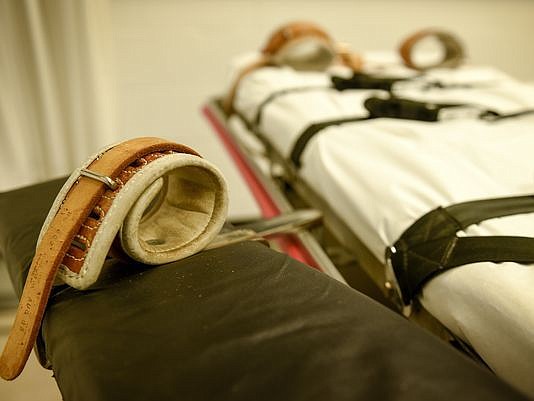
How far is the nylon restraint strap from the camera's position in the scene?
532mm

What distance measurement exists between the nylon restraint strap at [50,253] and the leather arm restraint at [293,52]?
1.04m

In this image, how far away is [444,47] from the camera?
1850 millimetres

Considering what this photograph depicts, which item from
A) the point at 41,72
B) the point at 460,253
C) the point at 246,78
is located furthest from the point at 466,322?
the point at 41,72

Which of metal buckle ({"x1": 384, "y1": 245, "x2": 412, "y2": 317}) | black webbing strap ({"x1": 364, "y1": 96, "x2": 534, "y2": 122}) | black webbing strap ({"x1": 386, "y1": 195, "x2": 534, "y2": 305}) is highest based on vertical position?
black webbing strap ({"x1": 364, "y1": 96, "x2": 534, "y2": 122})

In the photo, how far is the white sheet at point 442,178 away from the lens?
0.55m

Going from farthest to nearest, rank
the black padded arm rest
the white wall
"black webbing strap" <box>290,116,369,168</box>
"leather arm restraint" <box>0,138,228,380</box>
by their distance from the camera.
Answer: the white wall → "black webbing strap" <box>290,116,369,168</box> → "leather arm restraint" <box>0,138,228,380</box> → the black padded arm rest

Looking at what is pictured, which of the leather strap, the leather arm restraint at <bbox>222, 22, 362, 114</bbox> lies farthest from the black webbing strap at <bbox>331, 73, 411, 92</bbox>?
the leather strap

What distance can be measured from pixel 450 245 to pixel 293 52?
3.40 ft

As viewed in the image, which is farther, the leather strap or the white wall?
the white wall

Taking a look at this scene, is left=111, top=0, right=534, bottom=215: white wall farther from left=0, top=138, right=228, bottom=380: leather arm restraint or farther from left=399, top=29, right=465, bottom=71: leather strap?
left=0, top=138, right=228, bottom=380: leather arm restraint

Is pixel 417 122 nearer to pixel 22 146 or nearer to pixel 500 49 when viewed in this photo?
pixel 22 146

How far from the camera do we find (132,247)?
22.2 inches

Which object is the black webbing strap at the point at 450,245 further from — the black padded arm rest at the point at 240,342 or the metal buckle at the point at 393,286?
the black padded arm rest at the point at 240,342

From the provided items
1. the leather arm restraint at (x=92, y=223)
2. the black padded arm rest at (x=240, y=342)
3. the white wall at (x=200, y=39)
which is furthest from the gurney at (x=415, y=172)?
the white wall at (x=200, y=39)
